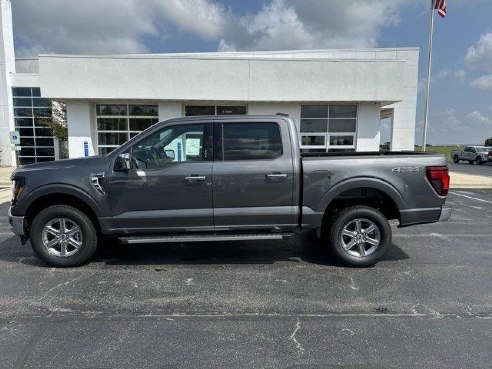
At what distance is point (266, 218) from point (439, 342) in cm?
239

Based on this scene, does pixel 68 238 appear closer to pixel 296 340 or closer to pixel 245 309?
pixel 245 309

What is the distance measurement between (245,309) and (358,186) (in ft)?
7.36

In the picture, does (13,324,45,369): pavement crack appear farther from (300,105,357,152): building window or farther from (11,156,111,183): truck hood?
(300,105,357,152): building window

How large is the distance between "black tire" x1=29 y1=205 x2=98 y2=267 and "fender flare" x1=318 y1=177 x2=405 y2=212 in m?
3.13

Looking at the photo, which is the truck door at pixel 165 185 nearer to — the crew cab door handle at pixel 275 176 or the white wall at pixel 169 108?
the crew cab door handle at pixel 275 176

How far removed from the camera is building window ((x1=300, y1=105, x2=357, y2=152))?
16734 mm

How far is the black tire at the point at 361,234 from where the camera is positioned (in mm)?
4887

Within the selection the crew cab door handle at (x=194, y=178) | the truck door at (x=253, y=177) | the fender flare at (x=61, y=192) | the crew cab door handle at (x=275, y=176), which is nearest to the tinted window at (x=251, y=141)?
the truck door at (x=253, y=177)

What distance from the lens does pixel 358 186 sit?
479cm

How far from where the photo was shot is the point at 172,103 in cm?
1631

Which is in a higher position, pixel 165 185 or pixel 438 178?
pixel 438 178

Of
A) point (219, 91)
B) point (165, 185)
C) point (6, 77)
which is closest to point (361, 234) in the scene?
point (165, 185)

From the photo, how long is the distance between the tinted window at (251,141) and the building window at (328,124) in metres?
12.2

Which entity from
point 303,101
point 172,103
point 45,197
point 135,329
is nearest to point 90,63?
point 172,103
